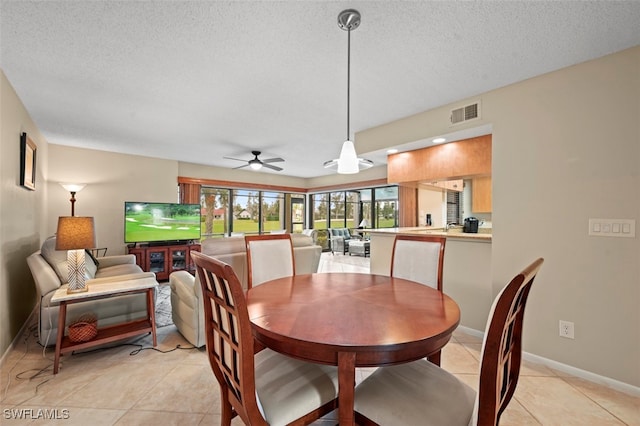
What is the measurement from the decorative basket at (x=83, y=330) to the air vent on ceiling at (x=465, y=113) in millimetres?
3817

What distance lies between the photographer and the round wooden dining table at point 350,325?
3.34ft

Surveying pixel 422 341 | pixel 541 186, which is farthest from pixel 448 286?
pixel 422 341

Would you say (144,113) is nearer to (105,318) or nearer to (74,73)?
(74,73)

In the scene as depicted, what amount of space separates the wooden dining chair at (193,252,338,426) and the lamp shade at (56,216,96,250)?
166 cm

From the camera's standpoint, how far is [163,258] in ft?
16.9

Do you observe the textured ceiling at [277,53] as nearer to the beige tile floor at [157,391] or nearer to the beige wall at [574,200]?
the beige wall at [574,200]

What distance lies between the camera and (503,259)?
8.32 ft

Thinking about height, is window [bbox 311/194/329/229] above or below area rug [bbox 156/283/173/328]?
above

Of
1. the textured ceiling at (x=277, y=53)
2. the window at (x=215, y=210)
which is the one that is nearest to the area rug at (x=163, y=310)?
the textured ceiling at (x=277, y=53)

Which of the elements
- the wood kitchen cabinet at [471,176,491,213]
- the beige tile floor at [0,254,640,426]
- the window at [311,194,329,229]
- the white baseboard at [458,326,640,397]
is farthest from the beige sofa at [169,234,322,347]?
the window at [311,194,329,229]

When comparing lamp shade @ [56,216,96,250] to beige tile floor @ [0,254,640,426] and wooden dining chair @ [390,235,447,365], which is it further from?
wooden dining chair @ [390,235,447,365]

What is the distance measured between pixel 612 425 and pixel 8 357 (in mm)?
4348

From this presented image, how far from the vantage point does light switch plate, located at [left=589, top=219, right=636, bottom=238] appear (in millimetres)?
1949

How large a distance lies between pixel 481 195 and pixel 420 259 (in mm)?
3439
